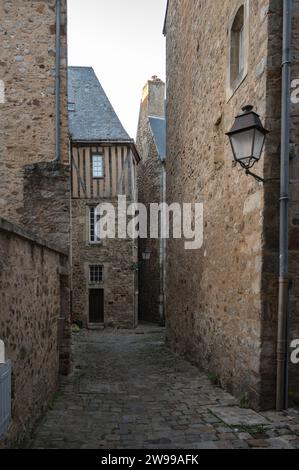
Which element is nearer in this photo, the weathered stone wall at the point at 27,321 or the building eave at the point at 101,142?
the weathered stone wall at the point at 27,321

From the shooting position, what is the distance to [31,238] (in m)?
3.78

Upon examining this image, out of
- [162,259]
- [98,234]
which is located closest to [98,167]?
[98,234]

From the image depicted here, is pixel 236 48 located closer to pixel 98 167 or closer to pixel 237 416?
pixel 237 416

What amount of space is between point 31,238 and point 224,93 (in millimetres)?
3458

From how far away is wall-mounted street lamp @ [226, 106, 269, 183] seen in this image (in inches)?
156

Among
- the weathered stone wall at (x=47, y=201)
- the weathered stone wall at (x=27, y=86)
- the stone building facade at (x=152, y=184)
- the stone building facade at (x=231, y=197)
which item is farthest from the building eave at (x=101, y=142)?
the weathered stone wall at (x=47, y=201)

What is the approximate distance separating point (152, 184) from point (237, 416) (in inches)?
543

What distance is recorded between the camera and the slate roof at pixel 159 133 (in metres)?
16.6

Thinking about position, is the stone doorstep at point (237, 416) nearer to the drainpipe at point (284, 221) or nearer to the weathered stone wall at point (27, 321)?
the drainpipe at point (284, 221)

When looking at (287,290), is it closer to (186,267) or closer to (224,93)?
(224,93)

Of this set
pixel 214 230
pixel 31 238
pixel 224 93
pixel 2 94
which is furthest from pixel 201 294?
pixel 2 94

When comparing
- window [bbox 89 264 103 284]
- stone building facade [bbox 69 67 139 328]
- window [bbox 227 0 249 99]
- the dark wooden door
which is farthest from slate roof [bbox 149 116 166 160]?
window [bbox 227 0 249 99]

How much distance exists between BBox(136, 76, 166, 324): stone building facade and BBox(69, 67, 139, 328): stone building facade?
1.20m

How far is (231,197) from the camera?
17.4 feet
